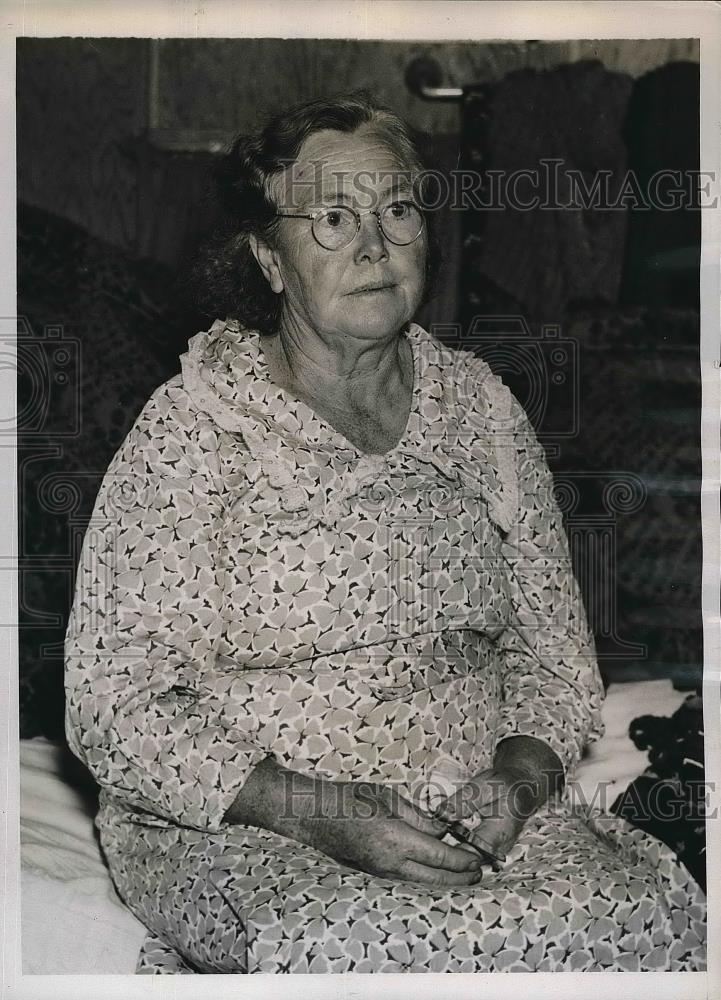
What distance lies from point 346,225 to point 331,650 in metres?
0.62

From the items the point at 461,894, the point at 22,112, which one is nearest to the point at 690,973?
the point at 461,894

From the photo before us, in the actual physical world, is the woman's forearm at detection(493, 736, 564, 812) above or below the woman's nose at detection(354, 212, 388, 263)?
below

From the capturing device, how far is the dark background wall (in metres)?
1.67

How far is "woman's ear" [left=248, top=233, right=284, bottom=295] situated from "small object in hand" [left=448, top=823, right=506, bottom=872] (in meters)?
0.83

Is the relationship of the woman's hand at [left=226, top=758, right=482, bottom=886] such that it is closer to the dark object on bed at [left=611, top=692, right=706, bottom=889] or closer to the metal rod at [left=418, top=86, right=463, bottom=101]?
the dark object on bed at [left=611, top=692, right=706, bottom=889]

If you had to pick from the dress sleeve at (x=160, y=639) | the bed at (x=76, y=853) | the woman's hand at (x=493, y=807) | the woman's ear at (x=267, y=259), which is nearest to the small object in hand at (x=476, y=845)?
the woman's hand at (x=493, y=807)

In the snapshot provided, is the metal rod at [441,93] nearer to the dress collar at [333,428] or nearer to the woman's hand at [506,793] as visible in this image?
the dress collar at [333,428]

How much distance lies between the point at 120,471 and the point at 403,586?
455 millimetres

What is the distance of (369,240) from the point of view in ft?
5.32

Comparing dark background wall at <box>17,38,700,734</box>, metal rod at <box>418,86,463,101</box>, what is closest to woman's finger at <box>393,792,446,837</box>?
dark background wall at <box>17,38,700,734</box>

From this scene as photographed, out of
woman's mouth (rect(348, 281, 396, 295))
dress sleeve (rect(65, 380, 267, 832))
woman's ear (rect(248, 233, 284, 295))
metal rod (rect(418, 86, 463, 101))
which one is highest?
metal rod (rect(418, 86, 463, 101))

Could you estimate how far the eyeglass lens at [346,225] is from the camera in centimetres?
162

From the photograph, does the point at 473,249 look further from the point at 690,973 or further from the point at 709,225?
the point at 690,973

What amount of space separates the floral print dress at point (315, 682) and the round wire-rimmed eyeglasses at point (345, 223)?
0.52 ft
